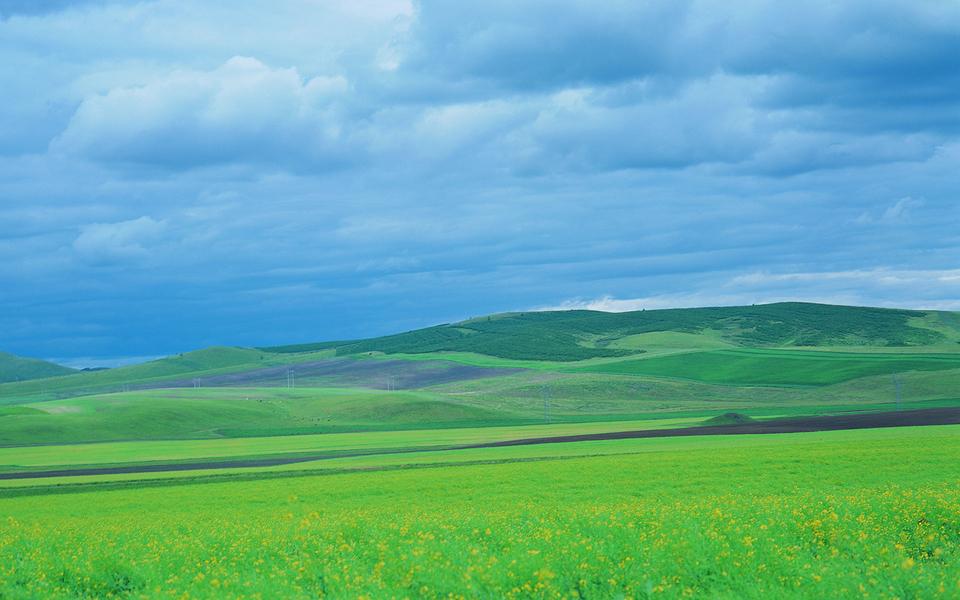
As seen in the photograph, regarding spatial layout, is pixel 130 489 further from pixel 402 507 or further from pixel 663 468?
pixel 663 468

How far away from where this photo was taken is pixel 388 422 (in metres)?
123

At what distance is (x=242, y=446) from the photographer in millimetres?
88000

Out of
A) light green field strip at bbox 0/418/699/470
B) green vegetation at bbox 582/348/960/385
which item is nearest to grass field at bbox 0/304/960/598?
light green field strip at bbox 0/418/699/470

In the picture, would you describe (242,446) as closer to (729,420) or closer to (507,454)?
(507,454)

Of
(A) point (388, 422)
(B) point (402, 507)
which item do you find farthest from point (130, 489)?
(A) point (388, 422)

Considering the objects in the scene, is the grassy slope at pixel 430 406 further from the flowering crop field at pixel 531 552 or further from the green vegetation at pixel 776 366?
the flowering crop field at pixel 531 552

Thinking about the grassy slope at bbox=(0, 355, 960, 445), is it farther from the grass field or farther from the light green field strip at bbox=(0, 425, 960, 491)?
the light green field strip at bbox=(0, 425, 960, 491)

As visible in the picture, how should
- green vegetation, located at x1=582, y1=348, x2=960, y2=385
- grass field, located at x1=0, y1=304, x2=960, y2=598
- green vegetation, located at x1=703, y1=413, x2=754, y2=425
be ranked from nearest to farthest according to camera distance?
1. grass field, located at x1=0, y1=304, x2=960, y2=598
2. green vegetation, located at x1=703, y1=413, x2=754, y2=425
3. green vegetation, located at x1=582, y1=348, x2=960, y2=385

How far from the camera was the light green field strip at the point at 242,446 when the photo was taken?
7769 cm

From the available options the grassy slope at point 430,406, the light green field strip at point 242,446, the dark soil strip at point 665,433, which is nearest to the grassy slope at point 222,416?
the grassy slope at point 430,406

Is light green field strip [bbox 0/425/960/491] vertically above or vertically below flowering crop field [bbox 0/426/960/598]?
below

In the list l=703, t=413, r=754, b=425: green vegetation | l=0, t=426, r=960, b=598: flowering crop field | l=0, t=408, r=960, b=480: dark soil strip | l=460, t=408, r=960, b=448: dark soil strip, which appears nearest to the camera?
l=0, t=426, r=960, b=598: flowering crop field

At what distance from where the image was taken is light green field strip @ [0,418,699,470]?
7769 centimetres

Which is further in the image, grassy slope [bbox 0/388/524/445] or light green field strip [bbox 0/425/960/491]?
grassy slope [bbox 0/388/524/445]
